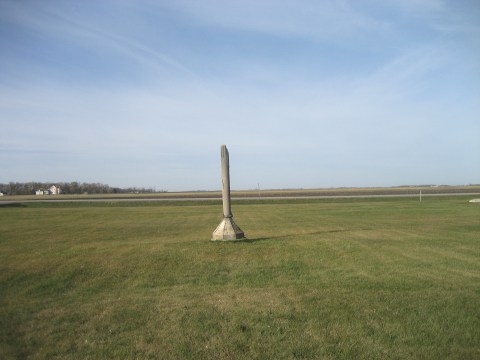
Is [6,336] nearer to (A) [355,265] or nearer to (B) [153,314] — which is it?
(B) [153,314]

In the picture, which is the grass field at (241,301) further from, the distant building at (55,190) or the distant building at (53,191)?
the distant building at (55,190)

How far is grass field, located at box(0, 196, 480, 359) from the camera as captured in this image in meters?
5.68

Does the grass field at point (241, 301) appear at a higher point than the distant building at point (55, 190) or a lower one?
lower

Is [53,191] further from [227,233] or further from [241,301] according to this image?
[241,301]

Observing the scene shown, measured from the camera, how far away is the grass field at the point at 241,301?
223 inches

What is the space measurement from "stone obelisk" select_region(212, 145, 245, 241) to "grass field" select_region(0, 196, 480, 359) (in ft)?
3.78

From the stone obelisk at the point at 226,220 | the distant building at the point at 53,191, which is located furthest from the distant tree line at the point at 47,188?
the stone obelisk at the point at 226,220

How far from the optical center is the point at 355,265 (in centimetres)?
1081

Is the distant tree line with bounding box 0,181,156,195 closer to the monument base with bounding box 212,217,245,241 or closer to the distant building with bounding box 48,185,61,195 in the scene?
the distant building with bounding box 48,185,61,195

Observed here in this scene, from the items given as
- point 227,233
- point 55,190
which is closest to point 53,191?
point 55,190

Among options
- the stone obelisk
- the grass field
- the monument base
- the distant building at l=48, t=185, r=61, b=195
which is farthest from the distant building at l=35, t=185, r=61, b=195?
the monument base

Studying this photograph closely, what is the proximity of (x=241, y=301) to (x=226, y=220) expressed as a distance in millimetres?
7881

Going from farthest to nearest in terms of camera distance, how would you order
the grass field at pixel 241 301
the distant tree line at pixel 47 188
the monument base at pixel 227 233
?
the distant tree line at pixel 47 188
the monument base at pixel 227 233
the grass field at pixel 241 301

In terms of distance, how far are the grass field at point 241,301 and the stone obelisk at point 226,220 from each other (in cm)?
115
